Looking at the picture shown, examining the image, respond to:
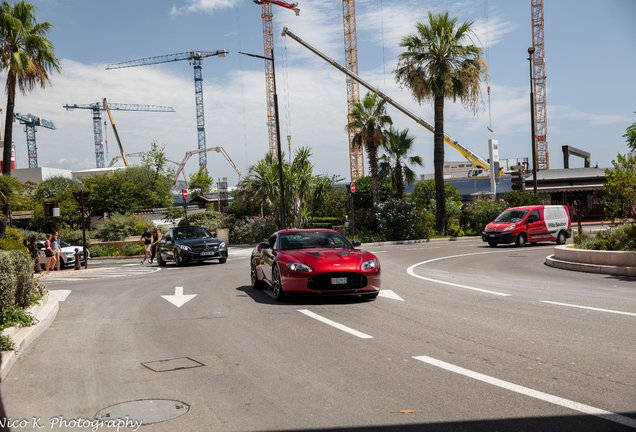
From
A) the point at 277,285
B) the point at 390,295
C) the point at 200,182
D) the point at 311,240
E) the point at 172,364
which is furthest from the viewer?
the point at 200,182

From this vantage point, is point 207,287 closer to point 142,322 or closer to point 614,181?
point 142,322

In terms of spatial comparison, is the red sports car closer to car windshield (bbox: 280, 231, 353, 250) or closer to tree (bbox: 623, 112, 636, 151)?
car windshield (bbox: 280, 231, 353, 250)

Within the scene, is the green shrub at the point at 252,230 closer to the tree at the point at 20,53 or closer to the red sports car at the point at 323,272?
the tree at the point at 20,53

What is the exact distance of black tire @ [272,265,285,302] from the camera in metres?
10.3

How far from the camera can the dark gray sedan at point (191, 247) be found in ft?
70.4

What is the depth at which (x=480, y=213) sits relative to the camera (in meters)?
35.0

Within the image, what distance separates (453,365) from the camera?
5.58 metres

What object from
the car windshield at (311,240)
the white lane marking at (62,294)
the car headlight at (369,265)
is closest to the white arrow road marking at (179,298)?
the car windshield at (311,240)

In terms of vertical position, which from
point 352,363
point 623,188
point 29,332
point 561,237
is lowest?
point 561,237

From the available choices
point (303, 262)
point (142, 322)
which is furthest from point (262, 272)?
point (142, 322)

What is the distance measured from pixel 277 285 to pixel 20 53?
65.7 feet

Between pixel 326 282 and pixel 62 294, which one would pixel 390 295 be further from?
pixel 62 294

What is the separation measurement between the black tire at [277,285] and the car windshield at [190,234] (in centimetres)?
1227

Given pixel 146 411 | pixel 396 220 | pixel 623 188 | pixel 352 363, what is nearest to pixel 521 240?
pixel 396 220
